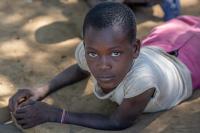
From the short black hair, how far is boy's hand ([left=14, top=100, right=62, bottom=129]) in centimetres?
45

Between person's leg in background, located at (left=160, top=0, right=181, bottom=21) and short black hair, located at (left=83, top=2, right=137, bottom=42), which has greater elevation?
short black hair, located at (left=83, top=2, right=137, bottom=42)

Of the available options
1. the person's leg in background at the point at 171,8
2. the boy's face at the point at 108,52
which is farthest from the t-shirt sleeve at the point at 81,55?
the person's leg in background at the point at 171,8

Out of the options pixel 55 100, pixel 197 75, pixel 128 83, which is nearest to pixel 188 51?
pixel 197 75

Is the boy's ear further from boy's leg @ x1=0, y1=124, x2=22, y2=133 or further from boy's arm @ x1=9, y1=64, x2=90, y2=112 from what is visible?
boy's leg @ x1=0, y1=124, x2=22, y2=133

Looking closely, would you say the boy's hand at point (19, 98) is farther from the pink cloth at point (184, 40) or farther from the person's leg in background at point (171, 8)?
the person's leg in background at point (171, 8)

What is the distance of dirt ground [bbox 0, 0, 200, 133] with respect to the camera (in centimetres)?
241

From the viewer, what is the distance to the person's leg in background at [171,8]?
333cm

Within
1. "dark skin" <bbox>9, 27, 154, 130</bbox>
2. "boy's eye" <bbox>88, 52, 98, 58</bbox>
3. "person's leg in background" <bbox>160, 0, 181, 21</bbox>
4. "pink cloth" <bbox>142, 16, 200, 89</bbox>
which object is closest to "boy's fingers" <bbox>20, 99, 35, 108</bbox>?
"dark skin" <bbox>9, 27, 154, 130</bbox>

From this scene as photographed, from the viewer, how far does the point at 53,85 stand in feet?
8.88

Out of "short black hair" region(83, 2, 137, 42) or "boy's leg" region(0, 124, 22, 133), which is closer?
"short black hair" region(83, 2, 137, 42)

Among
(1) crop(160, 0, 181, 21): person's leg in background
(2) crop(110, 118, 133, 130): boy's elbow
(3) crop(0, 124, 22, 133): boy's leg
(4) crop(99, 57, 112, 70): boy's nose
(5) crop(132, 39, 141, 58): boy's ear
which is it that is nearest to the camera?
(4) crop(99, 57, 112, 70): boy's nose

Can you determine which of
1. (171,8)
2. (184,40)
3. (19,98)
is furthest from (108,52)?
(171,8)

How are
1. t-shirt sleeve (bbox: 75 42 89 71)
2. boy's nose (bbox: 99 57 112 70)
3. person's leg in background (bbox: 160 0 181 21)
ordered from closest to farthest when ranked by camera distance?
boy's nose (bbox: 99 57 112 70) → t-shirt sleeve (bbox: 75 42 89 71) → person's leg in background (bbox: 160 0 181 21)

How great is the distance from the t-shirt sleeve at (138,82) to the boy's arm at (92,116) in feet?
0.09
